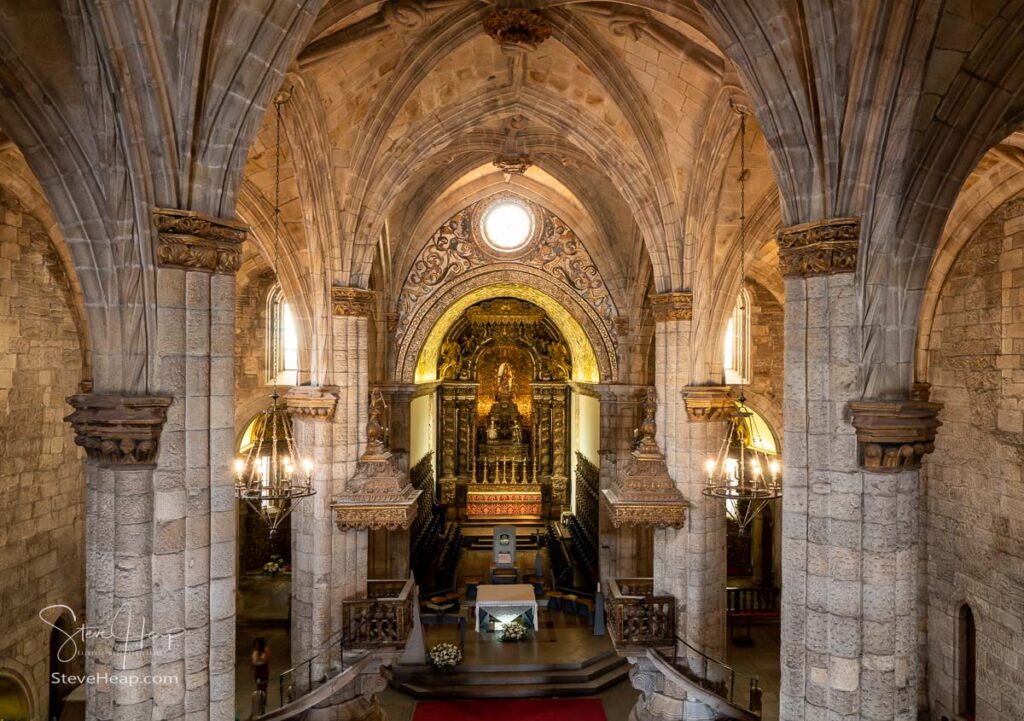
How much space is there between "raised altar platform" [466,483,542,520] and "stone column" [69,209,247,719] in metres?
19.5

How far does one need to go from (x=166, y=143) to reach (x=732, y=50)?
5.31m

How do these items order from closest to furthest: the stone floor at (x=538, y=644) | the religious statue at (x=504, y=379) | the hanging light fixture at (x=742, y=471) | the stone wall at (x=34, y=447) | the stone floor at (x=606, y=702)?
the hanging light fixture at (x=742, y=471) < the stone wall at (x=34, y=447) < the stone floor at (x=606, y=702) < the stone floor at (x=538, y=644) < the religious statue at (x=504, y=379)

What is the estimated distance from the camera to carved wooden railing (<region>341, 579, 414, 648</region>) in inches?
450

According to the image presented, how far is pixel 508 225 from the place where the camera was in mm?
18656

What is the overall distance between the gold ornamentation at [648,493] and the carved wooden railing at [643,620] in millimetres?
1322

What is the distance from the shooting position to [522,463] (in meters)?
25.7

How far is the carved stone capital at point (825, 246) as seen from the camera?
5.89 meters

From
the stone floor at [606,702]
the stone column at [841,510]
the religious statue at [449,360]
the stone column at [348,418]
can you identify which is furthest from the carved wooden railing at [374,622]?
the religious statue at [449,360]

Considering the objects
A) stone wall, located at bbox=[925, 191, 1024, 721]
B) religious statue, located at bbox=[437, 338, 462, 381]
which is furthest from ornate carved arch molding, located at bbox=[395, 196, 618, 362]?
stone wall, located at bbox=[925, 191, 1024, 721]

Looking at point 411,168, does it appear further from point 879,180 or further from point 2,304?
point 879,180

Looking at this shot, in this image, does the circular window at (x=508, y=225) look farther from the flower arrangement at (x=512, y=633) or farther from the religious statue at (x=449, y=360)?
the flower arrangement at (x=512, y=633)

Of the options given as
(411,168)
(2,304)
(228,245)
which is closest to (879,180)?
(228,245)

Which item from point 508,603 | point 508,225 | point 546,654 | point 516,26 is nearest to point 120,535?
point 516,26

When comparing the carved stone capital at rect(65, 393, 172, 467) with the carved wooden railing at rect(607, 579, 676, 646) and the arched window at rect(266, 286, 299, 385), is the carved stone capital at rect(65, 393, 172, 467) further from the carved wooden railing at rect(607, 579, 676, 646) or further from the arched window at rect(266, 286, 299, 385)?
the arched window at rect(266, 286, 299, 385)
